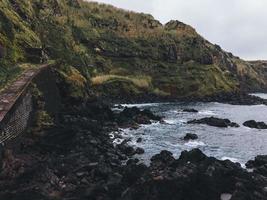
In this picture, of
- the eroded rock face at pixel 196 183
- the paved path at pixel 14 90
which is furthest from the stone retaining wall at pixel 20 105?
the eroded rock face at pixel 196 183

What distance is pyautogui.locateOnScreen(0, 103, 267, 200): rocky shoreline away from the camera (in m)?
31.6

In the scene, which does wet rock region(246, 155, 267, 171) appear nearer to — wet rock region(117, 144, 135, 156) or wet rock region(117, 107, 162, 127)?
wet rock region(117, 144, 135, 156)

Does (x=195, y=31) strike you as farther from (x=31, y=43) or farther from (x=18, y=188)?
(x=18, y=188)

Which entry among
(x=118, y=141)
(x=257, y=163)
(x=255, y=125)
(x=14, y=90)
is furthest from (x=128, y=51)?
(x=14, y=90)

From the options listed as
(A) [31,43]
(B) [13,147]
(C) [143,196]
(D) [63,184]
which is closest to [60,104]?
(A) [31,43]

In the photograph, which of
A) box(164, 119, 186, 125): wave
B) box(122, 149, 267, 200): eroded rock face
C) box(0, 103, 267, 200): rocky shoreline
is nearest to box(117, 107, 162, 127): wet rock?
box(164, 119, 186, 125): wave

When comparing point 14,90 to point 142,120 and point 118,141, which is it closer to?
point 118,141

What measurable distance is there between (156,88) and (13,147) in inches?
4006

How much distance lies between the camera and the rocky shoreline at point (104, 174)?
31.6 m

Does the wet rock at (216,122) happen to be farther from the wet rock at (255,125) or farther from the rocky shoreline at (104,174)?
the rocky shoreline at (104,174)

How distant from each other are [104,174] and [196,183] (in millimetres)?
7623

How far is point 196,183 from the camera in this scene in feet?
109

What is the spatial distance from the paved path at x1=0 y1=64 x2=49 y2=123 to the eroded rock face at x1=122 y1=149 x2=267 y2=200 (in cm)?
1207

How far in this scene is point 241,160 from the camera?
5169 centimetres
